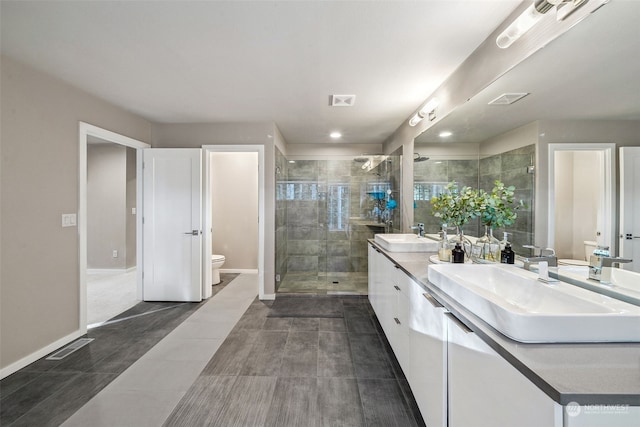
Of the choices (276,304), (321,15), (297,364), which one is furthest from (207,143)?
(297,364)

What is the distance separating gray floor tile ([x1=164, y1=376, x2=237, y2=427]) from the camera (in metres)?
1.56

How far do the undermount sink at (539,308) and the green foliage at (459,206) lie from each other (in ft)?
1.55

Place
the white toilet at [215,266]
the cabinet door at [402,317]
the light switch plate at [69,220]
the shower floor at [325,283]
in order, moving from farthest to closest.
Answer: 1. the white toilet at [215,266]
2. the shower floor at [325,283]
3. the light switch plate at [69,220]
4. the cabinet door at [402,317]

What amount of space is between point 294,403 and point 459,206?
175 cm

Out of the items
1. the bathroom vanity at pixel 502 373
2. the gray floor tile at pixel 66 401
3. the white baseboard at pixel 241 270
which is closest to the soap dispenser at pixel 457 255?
the bathroom vanity at pixel 502 373

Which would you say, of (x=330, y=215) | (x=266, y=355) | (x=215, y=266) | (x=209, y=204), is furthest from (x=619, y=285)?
(x=215, y=266)

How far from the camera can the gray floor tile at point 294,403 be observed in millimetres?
1555

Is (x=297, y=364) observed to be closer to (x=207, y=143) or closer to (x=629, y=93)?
(x=629, y=93)

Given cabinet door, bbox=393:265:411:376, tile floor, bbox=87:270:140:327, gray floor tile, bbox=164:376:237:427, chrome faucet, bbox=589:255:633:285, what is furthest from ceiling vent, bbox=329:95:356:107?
tile floor, bbox=87:270:140:327

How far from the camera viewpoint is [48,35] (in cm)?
175

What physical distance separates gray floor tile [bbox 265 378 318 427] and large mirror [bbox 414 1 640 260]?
1.63 meters

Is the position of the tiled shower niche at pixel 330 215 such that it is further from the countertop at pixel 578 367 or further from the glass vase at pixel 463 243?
the countertop at pixel 578 367

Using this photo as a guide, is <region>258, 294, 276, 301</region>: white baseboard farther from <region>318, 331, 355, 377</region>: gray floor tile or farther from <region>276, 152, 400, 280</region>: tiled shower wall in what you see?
<region>318, 331, 355, 377</region>: gray floor tile

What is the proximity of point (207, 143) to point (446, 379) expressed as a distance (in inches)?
143
